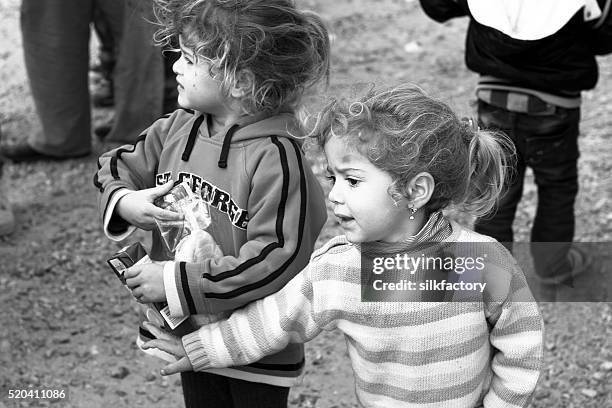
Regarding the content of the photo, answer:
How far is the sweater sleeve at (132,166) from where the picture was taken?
2.33 meters

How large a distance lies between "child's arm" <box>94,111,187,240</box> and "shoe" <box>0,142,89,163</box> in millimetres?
2740

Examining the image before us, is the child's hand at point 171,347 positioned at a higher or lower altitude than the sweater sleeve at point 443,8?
lower

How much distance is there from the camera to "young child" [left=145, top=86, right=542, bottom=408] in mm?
1935

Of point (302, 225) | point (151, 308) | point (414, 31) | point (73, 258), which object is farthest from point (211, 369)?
point (414, 31)

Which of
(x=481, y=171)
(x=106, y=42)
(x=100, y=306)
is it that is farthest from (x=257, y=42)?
(x=106, y=42)

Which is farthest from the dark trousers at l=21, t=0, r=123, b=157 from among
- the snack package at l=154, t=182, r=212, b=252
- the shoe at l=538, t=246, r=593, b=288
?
the snack package at l=154, t=182, r=212, b=252

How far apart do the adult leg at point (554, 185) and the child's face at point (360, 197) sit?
152 cm

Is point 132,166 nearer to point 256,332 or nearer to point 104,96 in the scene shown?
point 256,332

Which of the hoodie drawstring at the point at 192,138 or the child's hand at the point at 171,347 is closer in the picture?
the child's hand at the point at 171,347

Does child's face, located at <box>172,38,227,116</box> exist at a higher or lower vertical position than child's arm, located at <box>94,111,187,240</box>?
higher

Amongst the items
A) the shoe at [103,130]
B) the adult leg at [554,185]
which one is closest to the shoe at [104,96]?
the shoe at [103,130]

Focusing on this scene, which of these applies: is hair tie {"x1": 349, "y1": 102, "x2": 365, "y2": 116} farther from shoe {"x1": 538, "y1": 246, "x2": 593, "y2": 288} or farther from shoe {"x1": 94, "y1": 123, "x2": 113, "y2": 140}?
shoe {"x1": 94, "y1": 123, "x2": 113, "y2": 140}

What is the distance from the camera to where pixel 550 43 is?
3082mm

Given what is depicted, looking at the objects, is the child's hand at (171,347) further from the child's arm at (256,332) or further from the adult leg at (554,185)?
the adult leg at (554,185)
